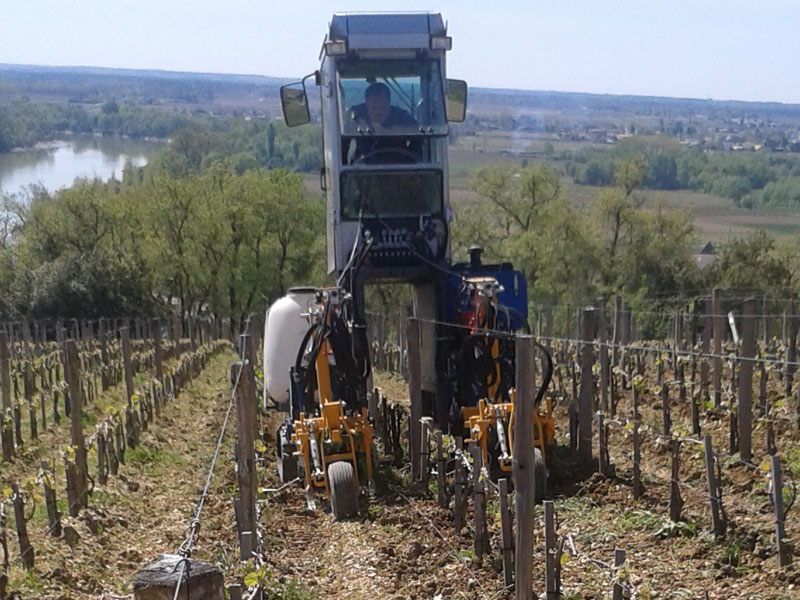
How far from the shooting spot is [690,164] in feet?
301

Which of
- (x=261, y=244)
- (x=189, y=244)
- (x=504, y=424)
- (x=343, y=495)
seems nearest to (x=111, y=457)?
(x=343, y=495)

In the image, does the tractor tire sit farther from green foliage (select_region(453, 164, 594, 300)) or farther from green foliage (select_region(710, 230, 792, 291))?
green foliage (select_region(453, 164, 594, 300))

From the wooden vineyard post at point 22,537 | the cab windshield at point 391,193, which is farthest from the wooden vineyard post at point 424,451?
the wooden vineyard post at point 22,537

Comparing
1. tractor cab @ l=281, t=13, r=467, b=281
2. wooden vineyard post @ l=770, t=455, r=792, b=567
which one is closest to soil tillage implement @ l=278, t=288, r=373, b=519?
tractor cab @ l=281, t=13, r=467, b=281

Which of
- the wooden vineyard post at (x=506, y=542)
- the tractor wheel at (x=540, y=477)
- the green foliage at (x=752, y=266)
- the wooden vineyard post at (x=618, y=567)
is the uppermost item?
the wooden vineyard post at (x=618, y=567)

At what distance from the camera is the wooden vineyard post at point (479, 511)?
7656mm

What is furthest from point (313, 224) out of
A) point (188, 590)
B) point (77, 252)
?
point (188, 590)

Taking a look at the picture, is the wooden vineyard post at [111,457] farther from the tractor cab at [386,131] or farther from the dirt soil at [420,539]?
the tractor cab at [386,131]

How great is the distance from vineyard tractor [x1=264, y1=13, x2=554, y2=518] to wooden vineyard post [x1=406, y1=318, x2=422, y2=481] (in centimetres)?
32

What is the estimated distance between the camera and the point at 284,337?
12.2m

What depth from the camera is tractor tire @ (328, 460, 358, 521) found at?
31.3 feet

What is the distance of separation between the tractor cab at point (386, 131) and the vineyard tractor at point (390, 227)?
11mm

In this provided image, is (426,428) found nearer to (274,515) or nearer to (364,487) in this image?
(364,487)

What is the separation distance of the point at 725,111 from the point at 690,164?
101249 mm
